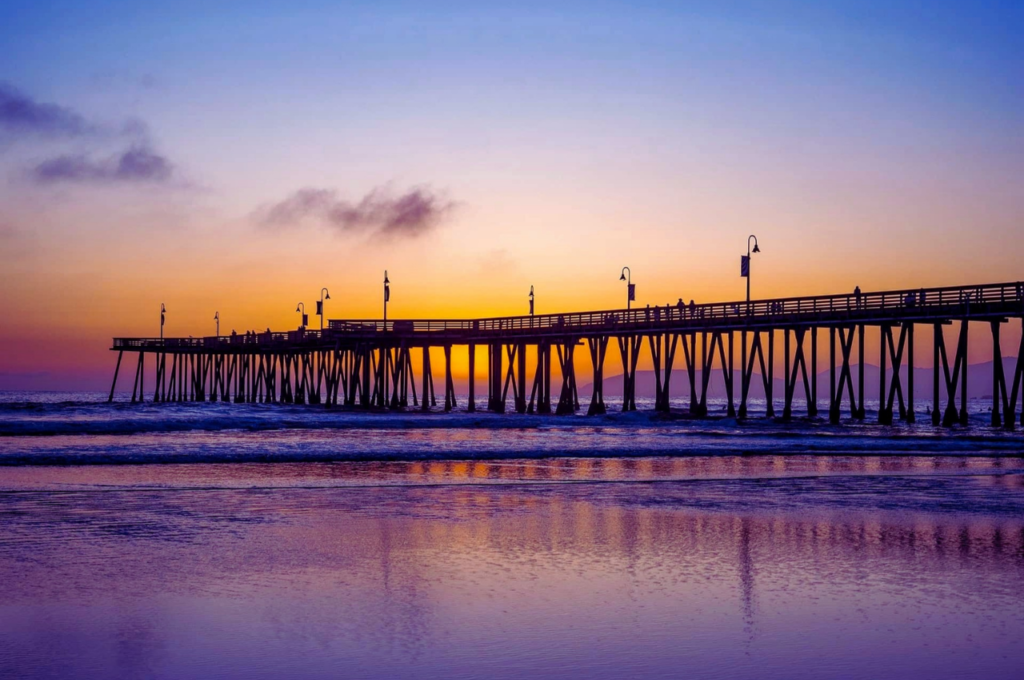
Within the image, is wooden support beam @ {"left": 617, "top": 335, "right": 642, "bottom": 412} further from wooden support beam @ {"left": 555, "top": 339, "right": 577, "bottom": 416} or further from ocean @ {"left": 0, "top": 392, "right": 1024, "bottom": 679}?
ocean @ {"left": 0, "top": 392, "right": 1024, "bottom": 679}

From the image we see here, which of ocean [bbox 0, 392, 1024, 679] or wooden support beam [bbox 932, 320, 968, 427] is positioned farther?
wooden support beam [bbox 932, 320, 968, 427]

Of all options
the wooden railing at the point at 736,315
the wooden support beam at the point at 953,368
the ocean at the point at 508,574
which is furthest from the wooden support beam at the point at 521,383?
the ocean at the point at 508,574

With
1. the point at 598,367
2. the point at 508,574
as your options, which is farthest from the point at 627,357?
the point at 508,574

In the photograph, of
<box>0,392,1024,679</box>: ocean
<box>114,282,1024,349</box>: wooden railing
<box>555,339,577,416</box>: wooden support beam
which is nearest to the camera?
<box>0,392,1024,679</box>: ocean

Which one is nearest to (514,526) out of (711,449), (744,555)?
(744,555)

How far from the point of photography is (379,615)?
6.35 meters

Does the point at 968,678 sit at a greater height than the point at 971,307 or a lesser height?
lesser

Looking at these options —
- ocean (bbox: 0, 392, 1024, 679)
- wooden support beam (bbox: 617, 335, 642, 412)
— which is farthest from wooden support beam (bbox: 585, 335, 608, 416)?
ocean (bbox: 0, 392, 1024, 679)

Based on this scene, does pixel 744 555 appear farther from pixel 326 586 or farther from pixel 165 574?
pixel 165 574

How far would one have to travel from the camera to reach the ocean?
5.44m

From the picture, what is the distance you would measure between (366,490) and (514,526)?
4270 millimetres

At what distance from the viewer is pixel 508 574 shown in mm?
7723

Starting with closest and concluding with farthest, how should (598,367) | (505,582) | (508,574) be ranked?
(505,582) < (508,574) < (598,367)

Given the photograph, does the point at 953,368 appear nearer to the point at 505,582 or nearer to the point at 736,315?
the point at 736,315
